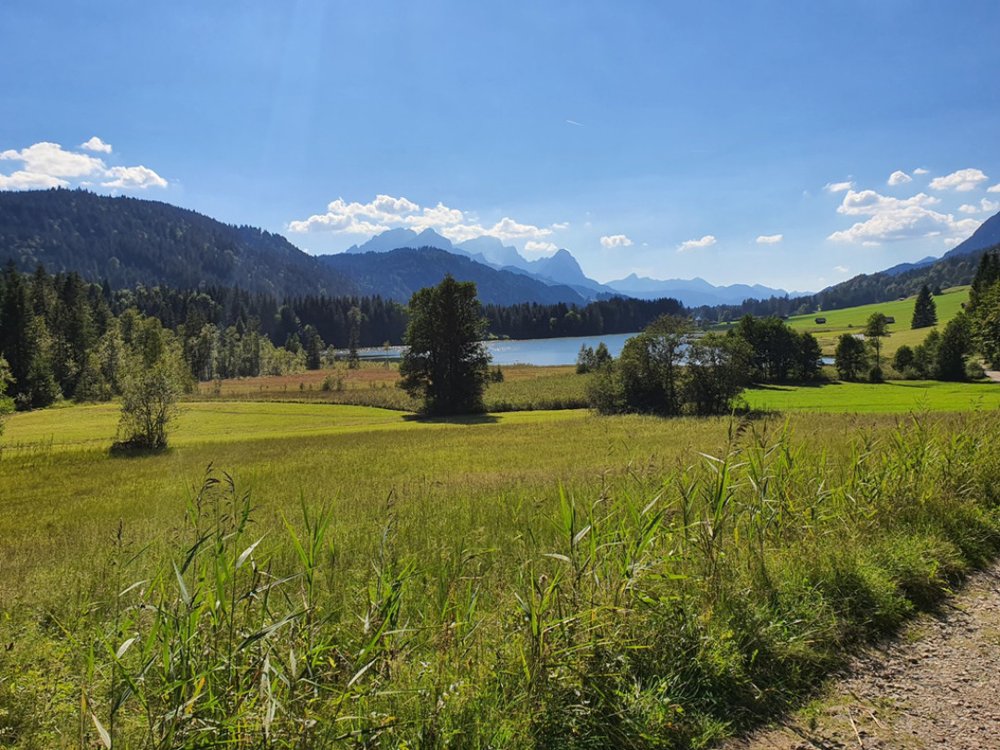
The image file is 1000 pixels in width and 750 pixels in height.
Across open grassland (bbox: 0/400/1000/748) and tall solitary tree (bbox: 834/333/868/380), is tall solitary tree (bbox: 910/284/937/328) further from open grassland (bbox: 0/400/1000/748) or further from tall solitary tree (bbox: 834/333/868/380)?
open grassland (bbox: 0/400/1000/748)

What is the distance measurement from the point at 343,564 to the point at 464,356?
50270 millimetres

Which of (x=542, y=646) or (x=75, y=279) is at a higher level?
(x=75, y=279)

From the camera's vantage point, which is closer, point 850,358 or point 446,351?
point 446,351

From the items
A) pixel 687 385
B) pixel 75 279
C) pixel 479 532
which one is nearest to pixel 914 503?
pixel 479 532

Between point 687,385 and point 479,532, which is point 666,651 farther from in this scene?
point 687,385

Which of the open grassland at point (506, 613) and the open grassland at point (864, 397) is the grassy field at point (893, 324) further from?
the open grassland at point (506, 613)

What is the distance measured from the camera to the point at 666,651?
3682 millimetres

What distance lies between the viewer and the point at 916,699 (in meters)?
3.44

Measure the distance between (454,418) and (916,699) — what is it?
47419 millimetres

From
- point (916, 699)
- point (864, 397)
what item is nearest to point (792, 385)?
point (864, 397)

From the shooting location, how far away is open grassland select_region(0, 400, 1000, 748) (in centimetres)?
283

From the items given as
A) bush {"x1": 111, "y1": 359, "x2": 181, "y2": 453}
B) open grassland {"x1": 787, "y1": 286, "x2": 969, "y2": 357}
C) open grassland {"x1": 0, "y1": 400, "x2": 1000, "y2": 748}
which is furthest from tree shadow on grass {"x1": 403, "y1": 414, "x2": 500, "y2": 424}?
open grassland {"x1": 787, "y1": 286, "x2": 969, "y2": 357}

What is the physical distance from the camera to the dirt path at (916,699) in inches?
122

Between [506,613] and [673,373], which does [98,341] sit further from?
[506,613]
